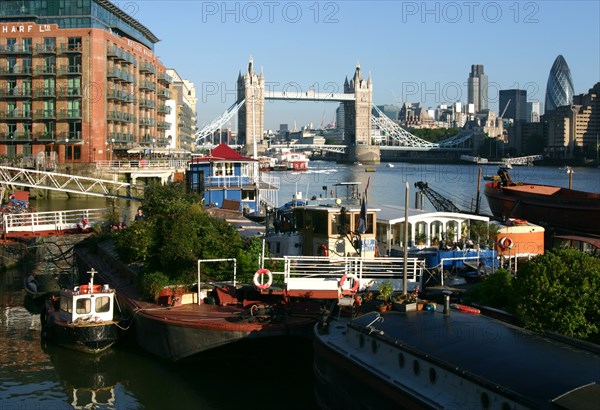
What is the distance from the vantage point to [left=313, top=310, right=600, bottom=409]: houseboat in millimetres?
8836

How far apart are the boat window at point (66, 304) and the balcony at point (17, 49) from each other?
42887 mm

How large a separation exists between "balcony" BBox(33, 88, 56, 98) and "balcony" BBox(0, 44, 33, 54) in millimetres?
2704

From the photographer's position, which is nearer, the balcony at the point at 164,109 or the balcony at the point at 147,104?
the balcony at the point at 147,104

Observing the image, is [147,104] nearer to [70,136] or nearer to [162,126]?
[162,126]

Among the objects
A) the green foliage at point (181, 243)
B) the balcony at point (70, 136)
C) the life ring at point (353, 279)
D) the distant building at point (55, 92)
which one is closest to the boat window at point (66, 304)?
the green foliage at point (181, 243)

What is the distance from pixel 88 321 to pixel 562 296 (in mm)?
9215

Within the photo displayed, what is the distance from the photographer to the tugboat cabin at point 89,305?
52.7 ft

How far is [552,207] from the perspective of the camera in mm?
33094

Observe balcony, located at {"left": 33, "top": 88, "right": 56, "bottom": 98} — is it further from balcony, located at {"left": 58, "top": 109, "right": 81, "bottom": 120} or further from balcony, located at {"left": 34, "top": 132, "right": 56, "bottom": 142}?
balcony, located at {"left": 34, "top": 132, "right": 56, "bottom": 142}

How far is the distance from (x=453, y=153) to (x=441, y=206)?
16489cm

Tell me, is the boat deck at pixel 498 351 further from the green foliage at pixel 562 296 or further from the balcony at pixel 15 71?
the balcony at pixel 15 71

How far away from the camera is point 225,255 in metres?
16.8

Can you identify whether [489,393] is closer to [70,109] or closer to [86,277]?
[86,277]

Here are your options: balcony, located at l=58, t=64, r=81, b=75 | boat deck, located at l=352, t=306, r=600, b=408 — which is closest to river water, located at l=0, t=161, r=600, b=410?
boat deck, located at l=352, t=306, r=600, b=408
